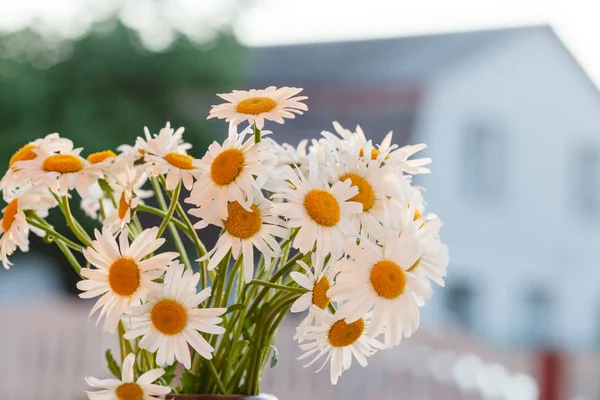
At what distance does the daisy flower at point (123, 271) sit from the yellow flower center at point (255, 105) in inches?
3.8

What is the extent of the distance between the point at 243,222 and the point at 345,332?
3.7 inches

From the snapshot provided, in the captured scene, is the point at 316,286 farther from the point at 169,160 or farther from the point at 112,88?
the point at 112,88

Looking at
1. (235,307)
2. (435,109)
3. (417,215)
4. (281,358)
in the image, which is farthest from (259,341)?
(435,109)

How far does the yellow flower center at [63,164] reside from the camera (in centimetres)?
62

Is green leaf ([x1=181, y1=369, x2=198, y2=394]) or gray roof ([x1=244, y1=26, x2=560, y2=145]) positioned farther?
gray roof ([x1=244, y1=26, x2=560, y2=145])

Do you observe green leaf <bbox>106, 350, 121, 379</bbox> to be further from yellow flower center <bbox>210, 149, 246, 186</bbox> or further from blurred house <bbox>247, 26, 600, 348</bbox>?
blurred house <bbox>247, 26, 600, 348</bbox>

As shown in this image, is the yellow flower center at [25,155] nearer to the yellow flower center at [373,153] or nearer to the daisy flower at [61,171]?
the daisy flower at [61,171]

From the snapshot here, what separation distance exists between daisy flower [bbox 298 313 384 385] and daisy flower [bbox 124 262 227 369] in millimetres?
60

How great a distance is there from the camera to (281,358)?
140 inches

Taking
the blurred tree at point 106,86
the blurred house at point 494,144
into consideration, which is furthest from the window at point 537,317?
the blurred tree at point 106,86

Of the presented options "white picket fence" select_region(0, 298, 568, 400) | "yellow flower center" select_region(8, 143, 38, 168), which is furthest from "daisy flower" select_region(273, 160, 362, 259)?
"white picket fence" select_region(0, 298, 568, 400)

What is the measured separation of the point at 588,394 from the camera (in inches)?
173

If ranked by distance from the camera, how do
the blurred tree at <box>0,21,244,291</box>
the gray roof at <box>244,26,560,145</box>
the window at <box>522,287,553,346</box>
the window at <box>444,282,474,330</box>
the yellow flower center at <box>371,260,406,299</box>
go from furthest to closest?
the window at <box>522,287,553,346</box> < the window at <box>444,282,474,330</box> < the blurred tree at <box>0,21,244,291</box> < the gray roof at <box>244,26,560,145</box> < the yellow flower center at <box>371,260,406,299</box>

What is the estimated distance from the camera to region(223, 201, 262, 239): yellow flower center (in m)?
0.56
